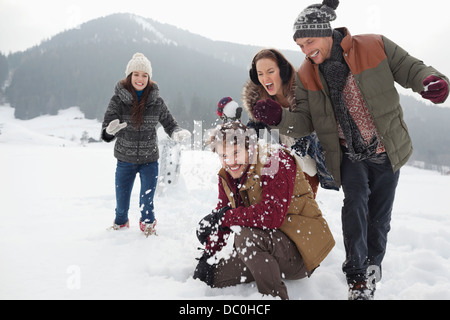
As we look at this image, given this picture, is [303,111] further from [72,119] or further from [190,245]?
[72,119]

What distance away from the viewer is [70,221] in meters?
3.95

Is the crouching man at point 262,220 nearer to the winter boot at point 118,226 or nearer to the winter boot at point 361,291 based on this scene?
the winter boot at point 361,291

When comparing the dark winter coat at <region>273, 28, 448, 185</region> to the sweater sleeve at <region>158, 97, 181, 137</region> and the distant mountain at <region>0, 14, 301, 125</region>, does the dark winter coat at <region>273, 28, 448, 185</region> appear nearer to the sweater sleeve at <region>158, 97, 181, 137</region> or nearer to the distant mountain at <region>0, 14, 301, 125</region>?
the sweater sleeve at <region>158, 97, 181, 137</region>

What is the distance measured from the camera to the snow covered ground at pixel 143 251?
7.25ft

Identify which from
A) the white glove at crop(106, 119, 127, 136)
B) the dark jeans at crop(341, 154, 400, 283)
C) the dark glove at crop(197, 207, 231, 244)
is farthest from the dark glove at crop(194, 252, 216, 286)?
the white glove at crop(106, 119, 127, 136)

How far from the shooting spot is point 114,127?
3266mm

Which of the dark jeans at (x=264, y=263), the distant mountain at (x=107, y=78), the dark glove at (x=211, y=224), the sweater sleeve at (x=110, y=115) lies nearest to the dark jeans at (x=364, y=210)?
the dark jeans at (x=264, y=263)

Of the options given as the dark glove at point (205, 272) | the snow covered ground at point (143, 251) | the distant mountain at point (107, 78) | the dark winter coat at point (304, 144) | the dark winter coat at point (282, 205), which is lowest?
the snow covered ground at point (143, 251)

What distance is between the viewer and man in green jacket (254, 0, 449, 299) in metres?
2.19

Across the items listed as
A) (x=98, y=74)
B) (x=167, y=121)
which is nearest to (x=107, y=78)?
(x=98, y=74)

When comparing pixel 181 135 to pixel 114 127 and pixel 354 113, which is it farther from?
pixel 354 113

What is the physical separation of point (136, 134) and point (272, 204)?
2.09 metres

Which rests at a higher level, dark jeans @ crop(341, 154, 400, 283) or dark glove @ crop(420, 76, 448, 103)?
dark glove @ crop(420, 76, 448, 103)

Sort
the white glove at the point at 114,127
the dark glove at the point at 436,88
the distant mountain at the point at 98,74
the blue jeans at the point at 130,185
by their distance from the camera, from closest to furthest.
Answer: the dark glove at the point at 436,88
the white glove at the point at 114,127
the blue jeans at the point at 130,185
the distant mountain at the point at 98,74
